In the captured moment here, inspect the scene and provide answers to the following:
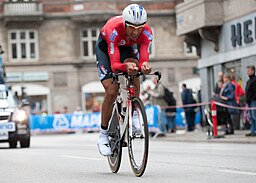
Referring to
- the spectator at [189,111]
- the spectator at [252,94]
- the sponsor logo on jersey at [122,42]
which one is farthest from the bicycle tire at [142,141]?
the spectator at [189,111]

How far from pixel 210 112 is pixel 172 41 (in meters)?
36.2

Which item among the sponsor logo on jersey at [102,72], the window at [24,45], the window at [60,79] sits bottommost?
the sponsor logo on jersey at [102,72]

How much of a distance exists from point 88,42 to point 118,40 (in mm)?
49329

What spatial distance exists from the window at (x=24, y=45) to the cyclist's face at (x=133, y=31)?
48.4 metres

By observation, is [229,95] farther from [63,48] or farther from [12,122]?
[63,48]

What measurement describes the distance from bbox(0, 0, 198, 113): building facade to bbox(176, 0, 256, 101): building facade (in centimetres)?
2654

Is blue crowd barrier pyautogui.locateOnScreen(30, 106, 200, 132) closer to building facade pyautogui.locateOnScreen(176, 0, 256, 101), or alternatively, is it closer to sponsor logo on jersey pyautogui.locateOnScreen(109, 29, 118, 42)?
building facade pyautogui.locateOnScreen(176, 0, 256, 101)

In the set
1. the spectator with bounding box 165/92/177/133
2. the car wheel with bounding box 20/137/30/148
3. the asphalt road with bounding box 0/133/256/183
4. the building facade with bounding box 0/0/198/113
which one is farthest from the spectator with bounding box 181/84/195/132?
the building facade with bounding box 0/0/198/113

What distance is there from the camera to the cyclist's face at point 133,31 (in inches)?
408

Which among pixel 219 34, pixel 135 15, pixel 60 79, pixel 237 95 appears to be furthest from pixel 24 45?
pixel 135 15

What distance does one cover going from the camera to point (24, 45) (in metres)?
58.5

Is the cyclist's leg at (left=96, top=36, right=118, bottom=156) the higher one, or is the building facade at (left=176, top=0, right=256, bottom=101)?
the building facade at (left=176, top=0, right=256, bottom=101)

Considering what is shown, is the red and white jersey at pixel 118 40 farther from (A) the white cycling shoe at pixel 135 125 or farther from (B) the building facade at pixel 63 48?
(B) the building facade at pixel 63 48

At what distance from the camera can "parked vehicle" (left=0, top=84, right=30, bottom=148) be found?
2253 centimetres
